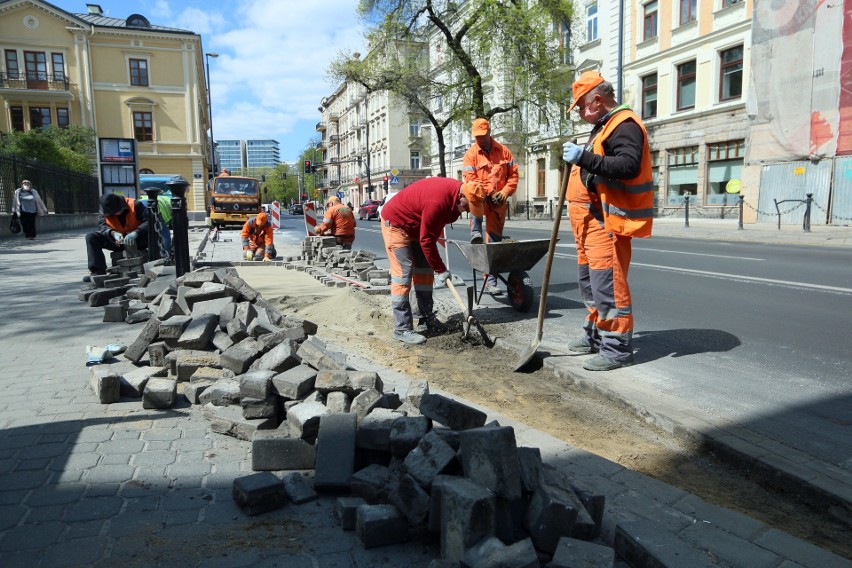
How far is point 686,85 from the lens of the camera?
2700cm

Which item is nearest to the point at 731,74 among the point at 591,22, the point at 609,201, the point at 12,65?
the point at 591,22

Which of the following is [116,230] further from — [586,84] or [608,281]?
[608,281]

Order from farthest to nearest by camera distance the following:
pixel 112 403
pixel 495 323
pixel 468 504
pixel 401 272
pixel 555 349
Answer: pixel 495 323 → pixel 401 272 → pixel 555 349 → pixel 112 403 → pixel 468 504

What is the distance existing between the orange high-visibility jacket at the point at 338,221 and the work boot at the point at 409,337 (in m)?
6.78

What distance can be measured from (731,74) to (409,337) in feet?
80.0

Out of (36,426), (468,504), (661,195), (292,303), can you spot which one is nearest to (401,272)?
(292,303)

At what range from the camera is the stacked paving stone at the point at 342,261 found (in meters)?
9.10

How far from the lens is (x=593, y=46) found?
31906mm

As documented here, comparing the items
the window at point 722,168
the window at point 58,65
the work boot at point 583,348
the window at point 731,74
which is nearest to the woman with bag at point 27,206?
the work boot at point 583,348

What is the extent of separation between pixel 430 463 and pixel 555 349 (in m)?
2.89

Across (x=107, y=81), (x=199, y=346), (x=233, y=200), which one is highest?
(x=107, y=81)

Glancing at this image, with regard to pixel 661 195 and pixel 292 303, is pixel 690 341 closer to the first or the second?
pixel 292 303

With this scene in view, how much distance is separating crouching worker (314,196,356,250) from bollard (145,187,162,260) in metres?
3.31

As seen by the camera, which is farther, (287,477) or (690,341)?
(690,341)
